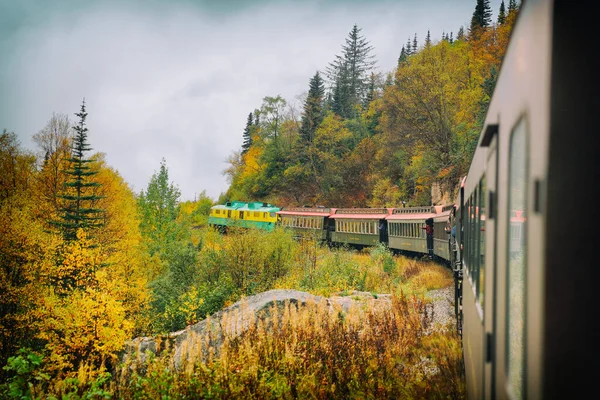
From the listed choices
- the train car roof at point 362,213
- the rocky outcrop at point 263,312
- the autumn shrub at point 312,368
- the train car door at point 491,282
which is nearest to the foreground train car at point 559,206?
the train car door at point 491,282

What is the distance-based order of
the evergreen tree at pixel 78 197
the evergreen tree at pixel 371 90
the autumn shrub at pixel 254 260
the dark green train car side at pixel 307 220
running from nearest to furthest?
the autumn shrub at pixel 254 260 < the evergreen tree at pixel 78 197 < the dark green train car side at pixel 307 220 < the evergreen tree at pixel 371 90

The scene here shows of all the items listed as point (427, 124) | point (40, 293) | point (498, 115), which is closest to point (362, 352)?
point (498, 115)

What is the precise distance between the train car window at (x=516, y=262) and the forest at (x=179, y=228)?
220 cm

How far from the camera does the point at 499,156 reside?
2502 millimetres

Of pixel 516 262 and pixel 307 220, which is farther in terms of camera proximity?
→ pixel 307 220

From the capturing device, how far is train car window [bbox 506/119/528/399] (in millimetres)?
1765

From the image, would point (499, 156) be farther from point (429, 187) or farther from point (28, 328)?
point (429, 187)

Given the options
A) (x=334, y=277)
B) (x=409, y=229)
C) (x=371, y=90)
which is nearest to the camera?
(x=334, y=277)

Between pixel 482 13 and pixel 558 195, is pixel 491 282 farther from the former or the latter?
pixel 482 13

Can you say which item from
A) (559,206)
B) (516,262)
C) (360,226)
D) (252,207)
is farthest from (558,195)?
(252,207)

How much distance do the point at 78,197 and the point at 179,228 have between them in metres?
17.8

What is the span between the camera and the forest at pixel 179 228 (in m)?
19.9

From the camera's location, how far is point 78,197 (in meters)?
31.7

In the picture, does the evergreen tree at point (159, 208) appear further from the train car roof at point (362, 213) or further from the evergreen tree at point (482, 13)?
the evergreen tree at point (482, 13)
